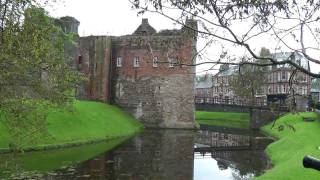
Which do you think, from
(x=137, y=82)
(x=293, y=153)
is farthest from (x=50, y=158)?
(x=137, y=82)

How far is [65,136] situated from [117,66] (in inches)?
972

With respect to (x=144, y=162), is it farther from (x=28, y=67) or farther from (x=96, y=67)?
(x=96, y=67)

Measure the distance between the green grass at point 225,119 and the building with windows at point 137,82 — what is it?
10916 mm

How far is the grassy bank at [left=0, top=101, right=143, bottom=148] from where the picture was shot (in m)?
33.2

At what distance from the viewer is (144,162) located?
89.9 ft

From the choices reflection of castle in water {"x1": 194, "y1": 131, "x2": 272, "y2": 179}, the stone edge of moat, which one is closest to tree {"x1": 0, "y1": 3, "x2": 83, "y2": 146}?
the stone edge of moat

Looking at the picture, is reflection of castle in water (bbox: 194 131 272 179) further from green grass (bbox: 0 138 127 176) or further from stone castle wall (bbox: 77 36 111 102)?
stone castle wall (bbox: 77 36 111 102)

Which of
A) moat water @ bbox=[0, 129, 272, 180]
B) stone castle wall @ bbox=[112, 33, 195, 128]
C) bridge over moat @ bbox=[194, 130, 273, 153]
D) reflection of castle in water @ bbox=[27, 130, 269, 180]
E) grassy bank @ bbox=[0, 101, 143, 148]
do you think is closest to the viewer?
moat water @ bbox=[0, 129, 272, 180]

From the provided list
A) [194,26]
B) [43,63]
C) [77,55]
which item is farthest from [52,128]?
[194,26]

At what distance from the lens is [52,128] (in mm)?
35875

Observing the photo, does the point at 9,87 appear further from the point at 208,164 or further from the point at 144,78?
the point at 144,78

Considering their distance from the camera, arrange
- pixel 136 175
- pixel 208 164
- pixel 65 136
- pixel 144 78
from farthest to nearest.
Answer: pixel 144 78 → pixel 65 136 → pixel 208 164 → pixel 136 175

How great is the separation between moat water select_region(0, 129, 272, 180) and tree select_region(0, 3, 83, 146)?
2.39m

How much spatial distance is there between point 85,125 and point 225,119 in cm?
3644
